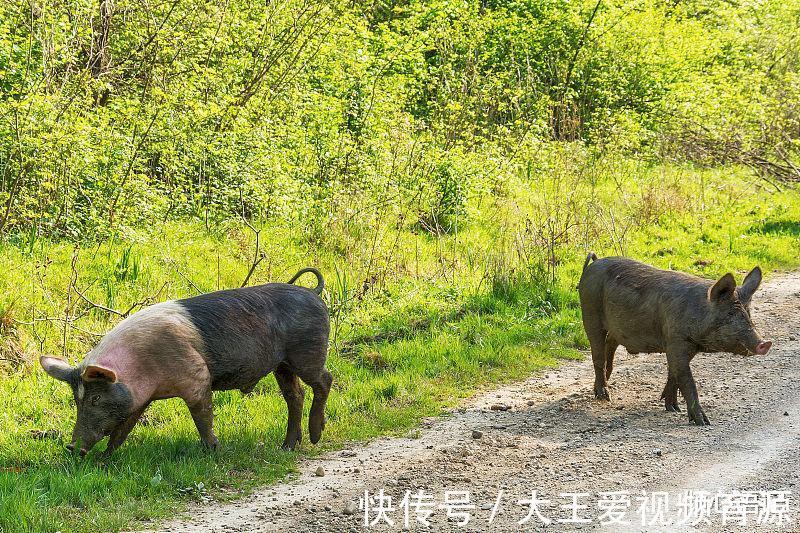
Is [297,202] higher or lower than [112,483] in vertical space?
higher

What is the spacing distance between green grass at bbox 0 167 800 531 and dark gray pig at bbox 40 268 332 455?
10.0 inches

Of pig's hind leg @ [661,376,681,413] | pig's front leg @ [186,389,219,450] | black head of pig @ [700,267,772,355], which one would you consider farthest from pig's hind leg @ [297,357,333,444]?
black head of pig @ [700,267,772,355]

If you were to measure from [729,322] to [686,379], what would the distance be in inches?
21.3

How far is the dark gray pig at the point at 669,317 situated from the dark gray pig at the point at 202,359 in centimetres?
243

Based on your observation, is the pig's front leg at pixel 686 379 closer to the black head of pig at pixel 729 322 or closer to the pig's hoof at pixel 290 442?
the black head of pig at pixel 729 322

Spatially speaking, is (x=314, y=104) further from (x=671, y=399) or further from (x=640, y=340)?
(x=671, y=399)

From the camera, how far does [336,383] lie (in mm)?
7801

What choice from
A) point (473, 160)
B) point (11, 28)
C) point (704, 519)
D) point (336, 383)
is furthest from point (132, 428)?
point (473, 160)

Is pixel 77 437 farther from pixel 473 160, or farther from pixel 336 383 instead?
pixel 473 160

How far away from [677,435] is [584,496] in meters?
1.42

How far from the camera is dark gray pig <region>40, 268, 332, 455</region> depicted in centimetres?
565

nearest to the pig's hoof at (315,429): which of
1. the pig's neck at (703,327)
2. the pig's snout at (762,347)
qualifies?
the pig's neck at (703,327)

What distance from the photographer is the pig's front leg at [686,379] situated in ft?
22.1

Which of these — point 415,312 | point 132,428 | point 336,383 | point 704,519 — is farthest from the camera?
point 415,312
